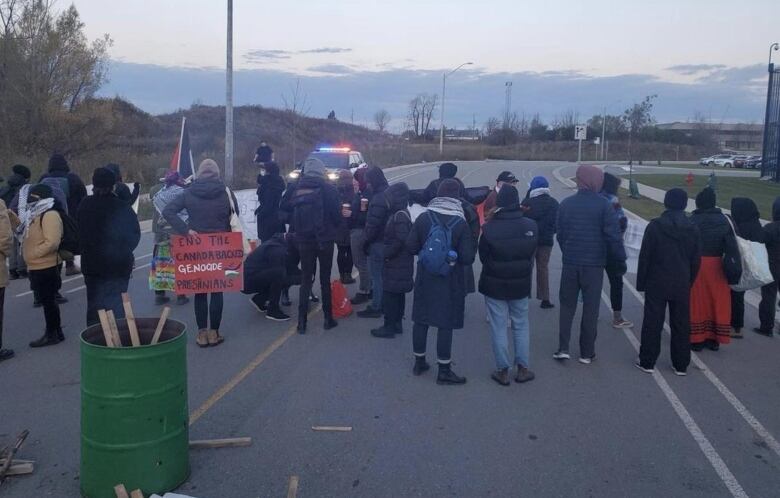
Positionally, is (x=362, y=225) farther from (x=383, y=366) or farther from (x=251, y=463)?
(x=251, y=463)

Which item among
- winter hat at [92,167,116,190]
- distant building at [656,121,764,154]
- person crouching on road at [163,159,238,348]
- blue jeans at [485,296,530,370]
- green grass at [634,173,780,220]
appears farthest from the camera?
distant building at [656,121,764,154]

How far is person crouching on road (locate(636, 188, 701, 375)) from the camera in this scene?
745cm

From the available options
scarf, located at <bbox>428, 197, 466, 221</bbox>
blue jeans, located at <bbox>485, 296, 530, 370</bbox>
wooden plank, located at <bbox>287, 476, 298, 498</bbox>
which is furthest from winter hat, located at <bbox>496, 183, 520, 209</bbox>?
wooden plank, located at <bbox>287, 476, 298, 498</bbox>

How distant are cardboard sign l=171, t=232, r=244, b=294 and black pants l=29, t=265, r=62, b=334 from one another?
143 centimetres

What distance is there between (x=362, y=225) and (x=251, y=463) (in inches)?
216

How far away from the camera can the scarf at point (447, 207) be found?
703cm

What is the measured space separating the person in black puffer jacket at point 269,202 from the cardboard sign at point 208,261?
11.1ft

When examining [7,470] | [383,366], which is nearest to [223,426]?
[7,470]

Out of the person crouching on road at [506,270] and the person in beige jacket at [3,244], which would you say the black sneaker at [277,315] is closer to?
the person in beige jacket at [3,244]

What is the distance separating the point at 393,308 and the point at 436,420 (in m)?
2.76

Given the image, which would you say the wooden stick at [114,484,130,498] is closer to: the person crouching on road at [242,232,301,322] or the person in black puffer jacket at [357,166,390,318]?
the person in black puffer jacket at [357,166,390,318]

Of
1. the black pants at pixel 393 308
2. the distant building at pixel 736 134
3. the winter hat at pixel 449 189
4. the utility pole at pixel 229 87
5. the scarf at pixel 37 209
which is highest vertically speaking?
the distant building at pixel 736 134

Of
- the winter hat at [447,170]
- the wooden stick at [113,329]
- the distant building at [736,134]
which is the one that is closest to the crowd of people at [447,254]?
the winter hat at [447,170]

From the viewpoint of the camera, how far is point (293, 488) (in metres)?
4.76
